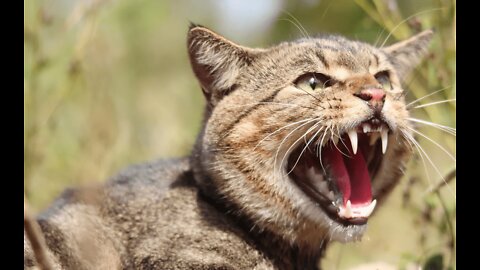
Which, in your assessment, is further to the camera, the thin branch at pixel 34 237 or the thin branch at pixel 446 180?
the thin branch at pixel 446 180

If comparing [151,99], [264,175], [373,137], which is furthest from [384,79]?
[151,99]

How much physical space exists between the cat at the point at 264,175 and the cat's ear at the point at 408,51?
0.22 meters

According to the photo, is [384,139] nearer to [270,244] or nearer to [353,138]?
[353,138]

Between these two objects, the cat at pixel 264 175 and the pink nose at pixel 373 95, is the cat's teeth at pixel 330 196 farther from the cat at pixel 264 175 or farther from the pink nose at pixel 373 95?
the pink nose at pixel 373 95

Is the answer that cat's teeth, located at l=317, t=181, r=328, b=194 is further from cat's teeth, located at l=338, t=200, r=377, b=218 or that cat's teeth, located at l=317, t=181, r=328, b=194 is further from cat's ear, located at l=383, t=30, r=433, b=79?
cat's ear, located at l=383, t=30, r=433, b=79

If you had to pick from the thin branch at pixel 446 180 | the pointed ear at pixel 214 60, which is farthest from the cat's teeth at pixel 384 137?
the pointed ear at pixel 214 60

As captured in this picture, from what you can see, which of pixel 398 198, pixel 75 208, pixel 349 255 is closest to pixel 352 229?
pixel 75 208

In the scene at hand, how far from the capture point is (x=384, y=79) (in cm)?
405

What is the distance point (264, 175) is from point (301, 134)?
29 centimetres

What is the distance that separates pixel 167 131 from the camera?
7.51m

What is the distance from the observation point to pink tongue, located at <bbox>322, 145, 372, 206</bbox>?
374 cm

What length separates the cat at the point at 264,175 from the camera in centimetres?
364

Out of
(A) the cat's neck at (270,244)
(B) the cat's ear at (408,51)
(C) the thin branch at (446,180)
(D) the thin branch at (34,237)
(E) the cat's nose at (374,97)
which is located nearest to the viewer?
(D) the thin branch at (34,237)
